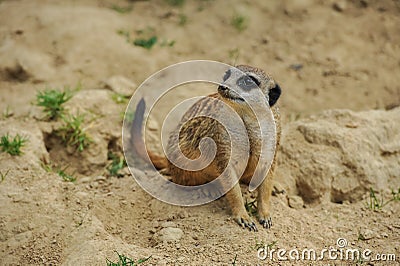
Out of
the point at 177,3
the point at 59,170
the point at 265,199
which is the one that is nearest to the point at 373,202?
the point at 265,199

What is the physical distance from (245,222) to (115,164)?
1.38m

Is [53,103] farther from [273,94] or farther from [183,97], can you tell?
[273,94]

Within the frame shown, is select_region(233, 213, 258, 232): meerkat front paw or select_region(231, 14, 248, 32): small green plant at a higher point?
select_region(231, 14, 248, 32): small green plant

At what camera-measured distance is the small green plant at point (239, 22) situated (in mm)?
5746

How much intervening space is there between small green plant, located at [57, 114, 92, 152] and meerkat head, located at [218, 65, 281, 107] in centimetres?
161

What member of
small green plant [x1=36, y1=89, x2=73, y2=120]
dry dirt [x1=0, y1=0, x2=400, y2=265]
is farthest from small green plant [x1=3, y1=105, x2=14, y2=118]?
small green plant [x1=36, y1=89, x2=73, y2=120]

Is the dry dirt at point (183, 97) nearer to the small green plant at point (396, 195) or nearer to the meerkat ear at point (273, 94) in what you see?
the small green plant at point (396, 195)

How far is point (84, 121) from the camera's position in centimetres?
425

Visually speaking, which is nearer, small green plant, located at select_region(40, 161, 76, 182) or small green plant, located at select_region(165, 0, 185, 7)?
small green plant, located at select_region(40, 161, 76, 182)

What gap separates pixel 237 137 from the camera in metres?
3.09

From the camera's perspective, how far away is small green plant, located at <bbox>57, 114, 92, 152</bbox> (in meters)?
4.11

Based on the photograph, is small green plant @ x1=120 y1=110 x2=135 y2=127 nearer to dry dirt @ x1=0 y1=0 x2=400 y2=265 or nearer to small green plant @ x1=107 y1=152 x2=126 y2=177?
dry dirt @ x1=0 y1=0 x2=400 y2=265

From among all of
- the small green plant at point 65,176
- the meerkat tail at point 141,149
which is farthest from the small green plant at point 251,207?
the small green plant at point 65,176

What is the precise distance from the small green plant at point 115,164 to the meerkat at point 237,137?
583 millimetres
